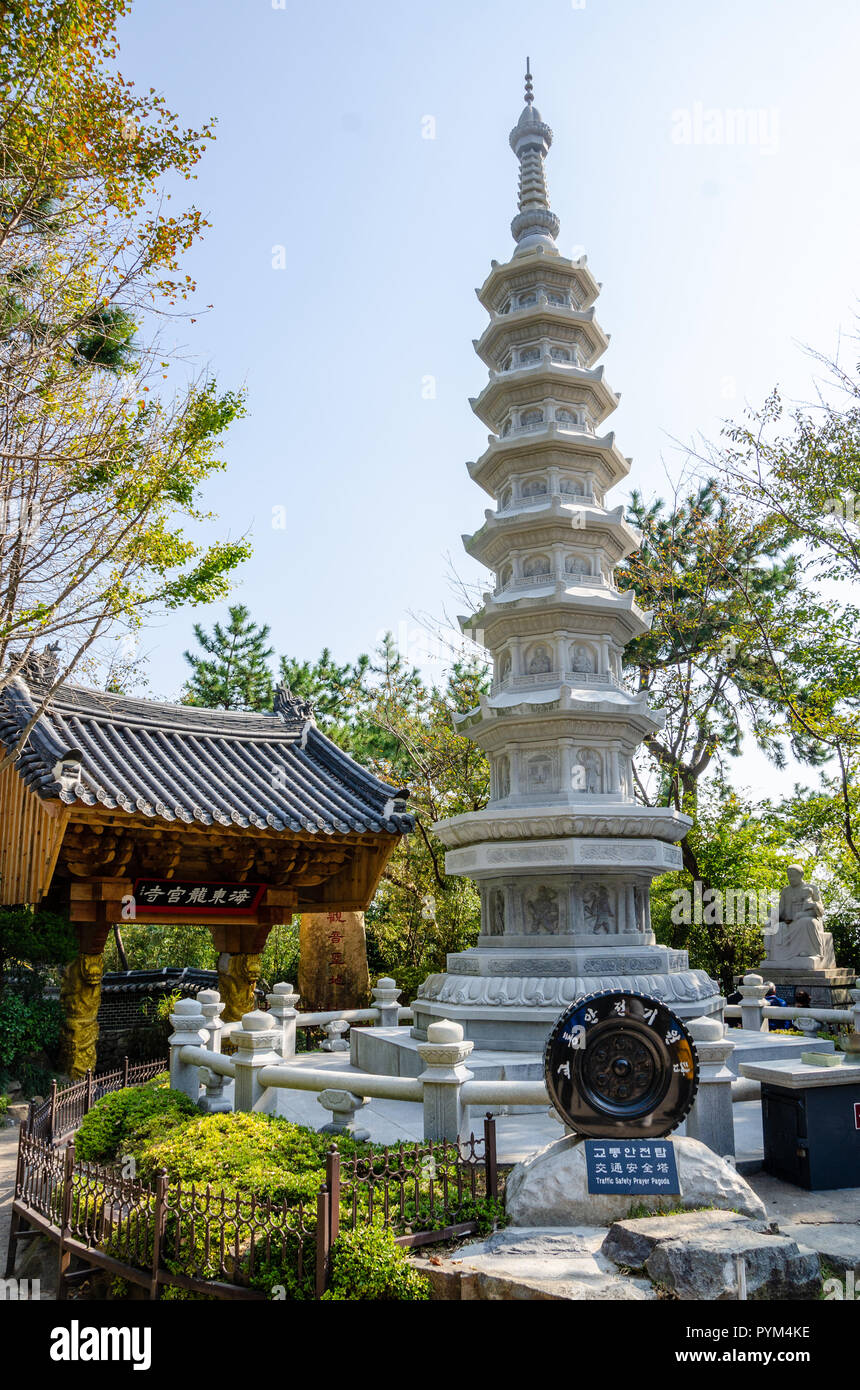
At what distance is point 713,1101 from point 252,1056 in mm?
4490

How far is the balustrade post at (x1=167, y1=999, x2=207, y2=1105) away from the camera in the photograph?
1023 centimetres

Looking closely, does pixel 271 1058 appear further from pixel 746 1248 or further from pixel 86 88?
pixel 86 88

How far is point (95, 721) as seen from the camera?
50.1 feet

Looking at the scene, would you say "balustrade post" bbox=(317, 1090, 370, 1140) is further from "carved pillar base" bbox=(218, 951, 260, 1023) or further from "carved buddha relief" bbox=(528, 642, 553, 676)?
"carved pillar base" bbox=(218, 951, 260, 1023)

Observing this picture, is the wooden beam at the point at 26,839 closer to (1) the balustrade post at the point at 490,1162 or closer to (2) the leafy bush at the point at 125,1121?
(2) the leafy bush at the point at 125,1121

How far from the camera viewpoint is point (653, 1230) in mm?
5688

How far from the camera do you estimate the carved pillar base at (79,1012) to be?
44.8 ft

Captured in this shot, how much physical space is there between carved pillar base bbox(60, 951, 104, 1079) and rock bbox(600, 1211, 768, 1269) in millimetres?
10298

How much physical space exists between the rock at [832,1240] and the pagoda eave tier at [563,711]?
719 cm

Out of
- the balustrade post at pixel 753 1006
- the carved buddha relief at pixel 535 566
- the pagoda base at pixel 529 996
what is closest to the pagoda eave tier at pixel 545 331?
the carved buddha relief at pixel 535 566

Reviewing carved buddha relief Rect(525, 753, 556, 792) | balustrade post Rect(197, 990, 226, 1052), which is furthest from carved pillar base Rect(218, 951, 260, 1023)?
carved buddha relief Rect(525, 753, 556, 792)

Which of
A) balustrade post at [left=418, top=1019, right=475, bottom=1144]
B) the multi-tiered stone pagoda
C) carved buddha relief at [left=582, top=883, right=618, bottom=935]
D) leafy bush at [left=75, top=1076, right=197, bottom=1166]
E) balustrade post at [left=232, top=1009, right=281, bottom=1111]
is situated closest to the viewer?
balustrade post at [left=418, top=1019, right=475, bottom=1144]
